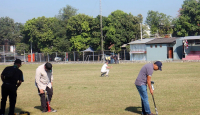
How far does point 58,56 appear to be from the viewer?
6322 cm

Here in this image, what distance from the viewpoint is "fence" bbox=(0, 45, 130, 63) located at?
59.8 metres

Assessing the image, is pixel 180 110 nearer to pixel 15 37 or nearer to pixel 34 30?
pixel 34 30

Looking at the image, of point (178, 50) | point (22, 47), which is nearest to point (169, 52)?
point (178, 50)

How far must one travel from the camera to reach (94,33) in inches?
2474

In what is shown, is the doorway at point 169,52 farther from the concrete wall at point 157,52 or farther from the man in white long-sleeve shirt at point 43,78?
the man in white long-sleeve shirt at point 43,78

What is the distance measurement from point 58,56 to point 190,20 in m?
31.4

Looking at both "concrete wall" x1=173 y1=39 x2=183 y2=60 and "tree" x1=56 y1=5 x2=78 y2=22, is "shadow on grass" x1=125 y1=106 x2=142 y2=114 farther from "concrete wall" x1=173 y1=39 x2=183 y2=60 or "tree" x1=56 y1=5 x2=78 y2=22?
"tree" x1=56 y1=5 x2=78 y2=22

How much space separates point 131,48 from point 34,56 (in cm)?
2420

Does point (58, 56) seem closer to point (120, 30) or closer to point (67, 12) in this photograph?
point (120, 30)

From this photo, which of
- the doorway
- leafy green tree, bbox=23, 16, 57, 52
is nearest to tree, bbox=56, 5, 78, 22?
leafy green tree, bbox=23, 16, 57, 52

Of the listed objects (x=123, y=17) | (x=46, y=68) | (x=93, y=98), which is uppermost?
(x=123, y=17)

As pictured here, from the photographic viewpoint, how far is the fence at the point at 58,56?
59750 mm

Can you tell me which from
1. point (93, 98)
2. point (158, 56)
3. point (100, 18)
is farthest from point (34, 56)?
point (93, 98)

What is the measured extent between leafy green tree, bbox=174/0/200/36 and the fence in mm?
14162
